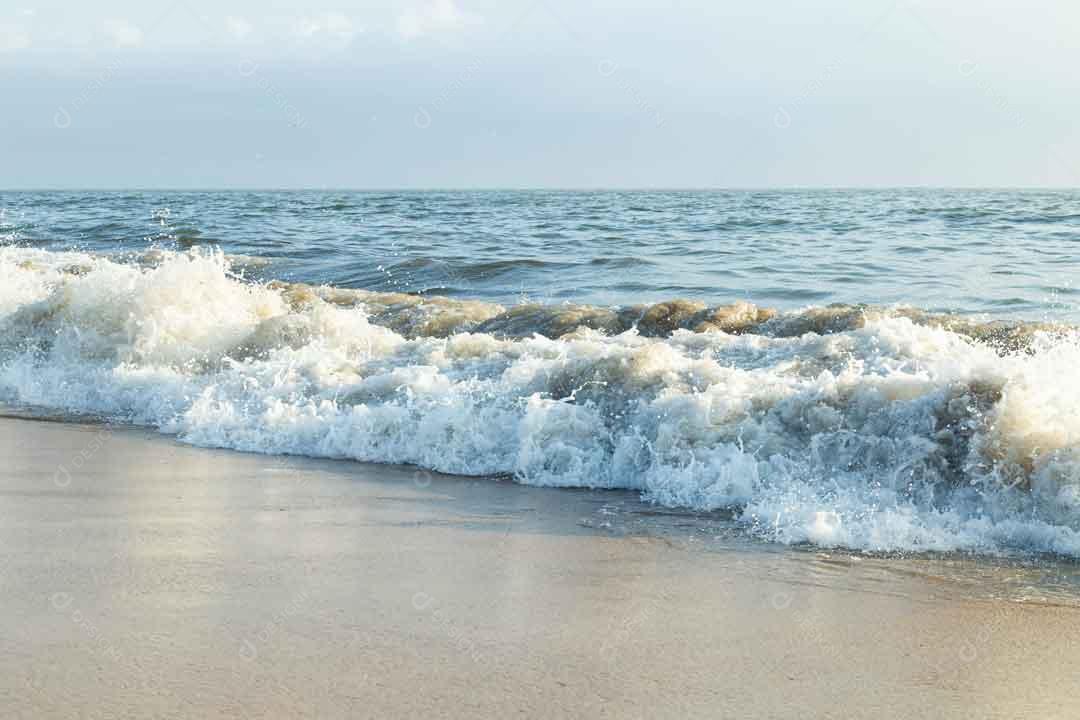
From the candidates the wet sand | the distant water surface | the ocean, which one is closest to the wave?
the ocean

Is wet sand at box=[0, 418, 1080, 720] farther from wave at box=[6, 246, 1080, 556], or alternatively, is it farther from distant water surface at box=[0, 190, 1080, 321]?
distant water surface at box=[0, 190, 1080, 321]

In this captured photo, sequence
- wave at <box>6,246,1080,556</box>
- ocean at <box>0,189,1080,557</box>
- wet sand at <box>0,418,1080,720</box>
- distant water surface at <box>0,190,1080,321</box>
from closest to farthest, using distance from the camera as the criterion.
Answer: wet sand at <box>0,418,1080,720</box>
wave at <box>6,246,1080,556</box>
ocean at <box>0,189,1080,557</box>
distant water surface at <box>0,190,1080,321</box>

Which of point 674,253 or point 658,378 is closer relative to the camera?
point 658,378

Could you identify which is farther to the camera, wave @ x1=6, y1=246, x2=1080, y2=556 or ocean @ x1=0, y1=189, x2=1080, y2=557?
ocean @ x1=0, y1=189, x2=1080, y2=557

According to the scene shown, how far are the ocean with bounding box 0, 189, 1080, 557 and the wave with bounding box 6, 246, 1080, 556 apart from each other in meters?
0.02

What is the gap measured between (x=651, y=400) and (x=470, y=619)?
11.0 ft

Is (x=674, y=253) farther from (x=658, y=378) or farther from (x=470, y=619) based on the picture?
(x=470, y=619)

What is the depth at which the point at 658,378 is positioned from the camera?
7.39 m

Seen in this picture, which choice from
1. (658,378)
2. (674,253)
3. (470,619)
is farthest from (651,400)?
(674,253)

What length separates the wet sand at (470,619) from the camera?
3307 mm

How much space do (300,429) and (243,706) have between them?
4.41 metres

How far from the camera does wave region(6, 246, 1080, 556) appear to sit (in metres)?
5.64

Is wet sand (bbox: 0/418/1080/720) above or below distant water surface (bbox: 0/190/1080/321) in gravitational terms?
below

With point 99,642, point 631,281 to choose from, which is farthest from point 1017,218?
point 99,642
